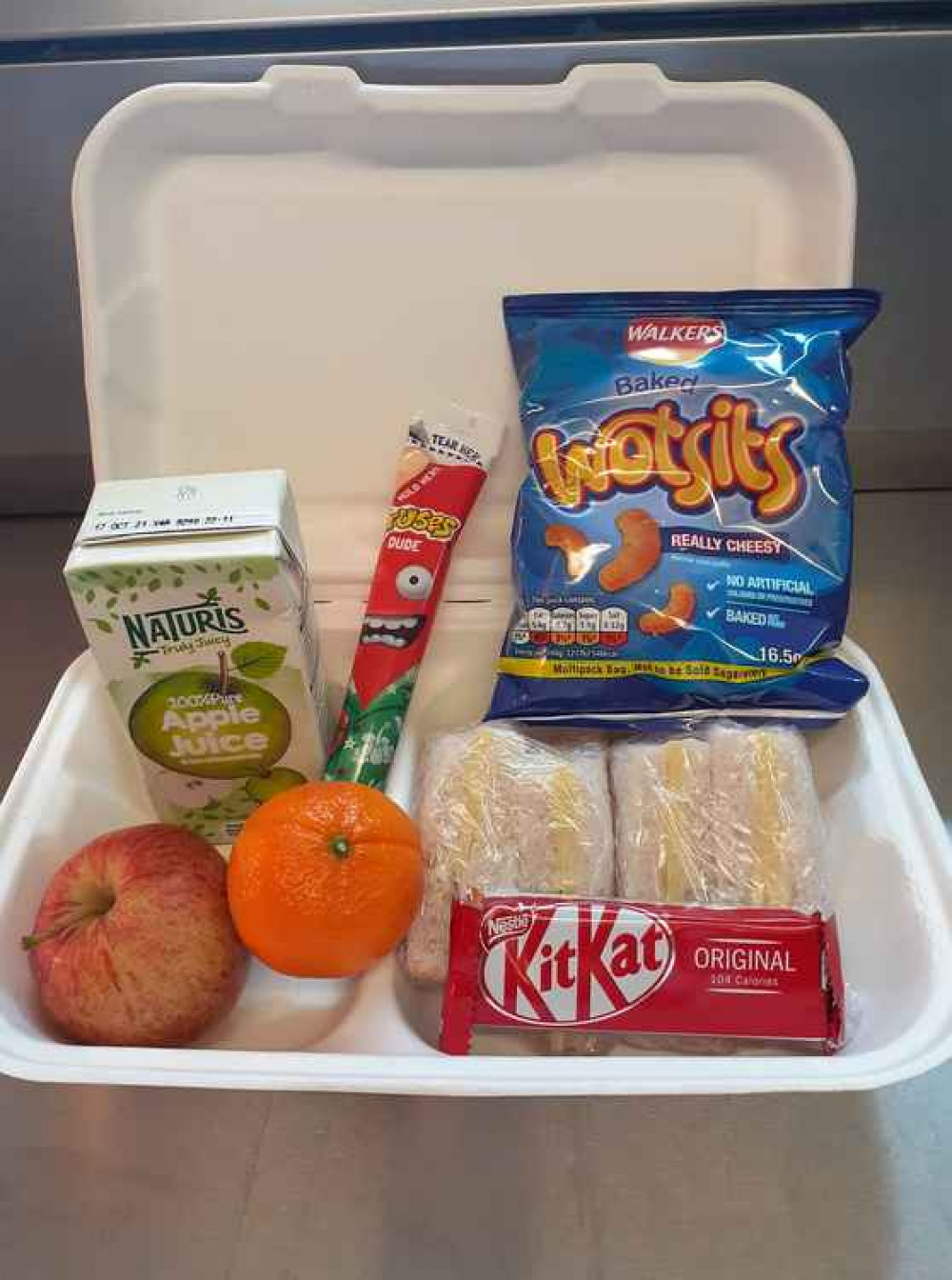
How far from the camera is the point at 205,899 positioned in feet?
2.31

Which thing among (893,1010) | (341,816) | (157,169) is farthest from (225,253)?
(893,1010)

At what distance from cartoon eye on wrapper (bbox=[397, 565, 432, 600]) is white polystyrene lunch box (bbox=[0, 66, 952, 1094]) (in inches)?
2.0

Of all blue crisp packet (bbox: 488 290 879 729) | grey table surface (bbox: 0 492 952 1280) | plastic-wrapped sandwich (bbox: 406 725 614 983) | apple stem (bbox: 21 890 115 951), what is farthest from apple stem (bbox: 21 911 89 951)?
blue crisp packet (bbox: 488 290 879 729)

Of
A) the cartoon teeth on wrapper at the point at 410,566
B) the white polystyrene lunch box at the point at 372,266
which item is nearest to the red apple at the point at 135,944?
the white polystyrene lunch box at the point at 372,266

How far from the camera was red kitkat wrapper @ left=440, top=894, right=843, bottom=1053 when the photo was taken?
26.9 inches

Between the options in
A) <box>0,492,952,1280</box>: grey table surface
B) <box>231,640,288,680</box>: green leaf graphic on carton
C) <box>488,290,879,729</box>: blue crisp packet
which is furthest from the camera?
<box>488,290,879,729</box>: blue crisp packet

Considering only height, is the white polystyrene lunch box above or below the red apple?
above

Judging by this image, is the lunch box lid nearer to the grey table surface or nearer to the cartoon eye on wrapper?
the cartoon eye on wrapper

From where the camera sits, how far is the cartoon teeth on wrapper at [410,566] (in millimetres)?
892

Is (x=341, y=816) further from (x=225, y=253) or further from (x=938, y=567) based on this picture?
(x=938, y=567)

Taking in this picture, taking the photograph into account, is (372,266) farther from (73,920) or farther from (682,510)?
(73,920)

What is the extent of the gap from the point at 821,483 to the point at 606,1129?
54cm

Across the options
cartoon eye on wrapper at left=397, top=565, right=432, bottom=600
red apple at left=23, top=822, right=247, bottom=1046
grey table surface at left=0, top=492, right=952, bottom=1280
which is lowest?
grey table surface at left=0, top=492, right=952, bottom=1280

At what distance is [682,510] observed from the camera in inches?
33.7
